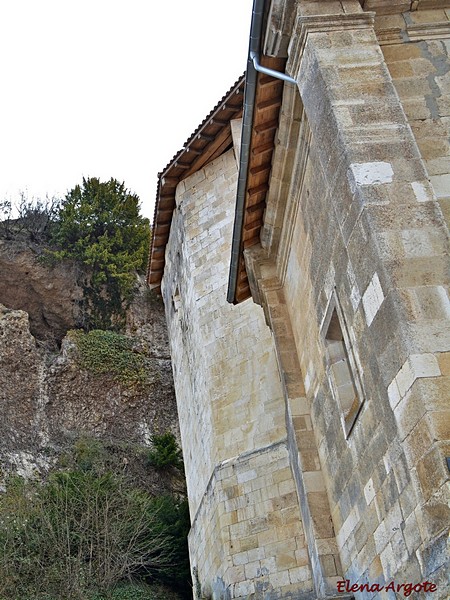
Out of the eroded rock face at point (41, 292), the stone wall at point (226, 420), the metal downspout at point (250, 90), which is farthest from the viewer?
the eroded rock face at point (41, 292)

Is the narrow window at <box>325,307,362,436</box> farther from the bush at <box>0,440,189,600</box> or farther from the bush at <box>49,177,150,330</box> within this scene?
the bush at <box>49,177,150,330</box>

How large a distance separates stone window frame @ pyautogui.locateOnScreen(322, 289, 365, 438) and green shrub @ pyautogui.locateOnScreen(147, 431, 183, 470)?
42.9 feet

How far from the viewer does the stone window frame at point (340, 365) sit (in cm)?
555

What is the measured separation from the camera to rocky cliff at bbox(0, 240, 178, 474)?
19359mm

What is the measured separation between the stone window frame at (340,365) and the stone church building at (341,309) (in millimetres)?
20

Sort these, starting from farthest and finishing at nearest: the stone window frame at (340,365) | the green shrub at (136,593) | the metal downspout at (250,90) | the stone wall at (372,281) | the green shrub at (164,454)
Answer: the green shrub at (164,454) < the green shrub at (136,593) < the metal downspout at (250,90) < the stone window frame at (340,365) < the stone wall at (372,281)

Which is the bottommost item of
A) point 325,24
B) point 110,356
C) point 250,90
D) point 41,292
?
point 325,24

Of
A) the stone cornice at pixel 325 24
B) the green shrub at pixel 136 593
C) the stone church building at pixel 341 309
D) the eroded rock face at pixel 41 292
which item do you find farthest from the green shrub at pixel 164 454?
the stone cornice at pixel 325 24

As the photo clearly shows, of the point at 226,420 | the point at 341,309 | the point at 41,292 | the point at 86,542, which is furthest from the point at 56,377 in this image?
the point at 341,309

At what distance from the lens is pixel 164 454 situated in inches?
734

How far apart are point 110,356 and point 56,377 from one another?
6.09ft

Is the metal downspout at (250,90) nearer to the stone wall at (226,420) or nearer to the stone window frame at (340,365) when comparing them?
the stone window frame at (340,365)

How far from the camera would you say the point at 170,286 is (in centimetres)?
1473

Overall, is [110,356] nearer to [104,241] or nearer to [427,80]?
[104,241]
